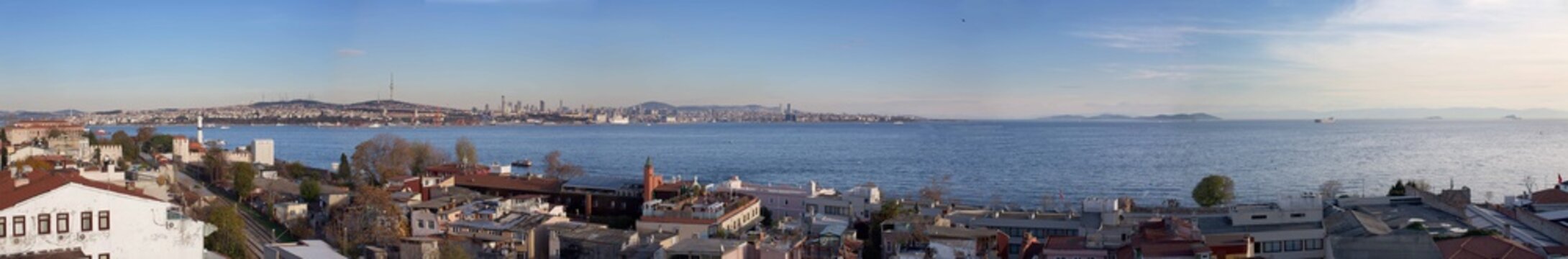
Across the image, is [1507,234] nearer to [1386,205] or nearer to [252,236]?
[1386,205]

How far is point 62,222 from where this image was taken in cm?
879

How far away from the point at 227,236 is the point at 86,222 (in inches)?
208

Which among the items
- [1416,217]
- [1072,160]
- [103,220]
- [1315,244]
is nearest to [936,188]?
[1416,217]

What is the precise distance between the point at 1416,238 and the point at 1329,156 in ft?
167

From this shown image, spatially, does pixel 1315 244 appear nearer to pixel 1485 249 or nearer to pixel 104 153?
pixel 1485 249

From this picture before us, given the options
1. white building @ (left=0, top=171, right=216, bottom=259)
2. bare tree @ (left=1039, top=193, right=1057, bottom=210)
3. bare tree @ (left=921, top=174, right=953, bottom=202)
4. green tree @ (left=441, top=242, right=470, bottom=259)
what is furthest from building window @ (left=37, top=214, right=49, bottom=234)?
bare tree @ (left=1039, top=193, right=1057, bottom=210)

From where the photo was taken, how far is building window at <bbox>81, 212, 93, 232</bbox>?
8914mm

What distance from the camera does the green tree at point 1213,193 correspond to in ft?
75.8

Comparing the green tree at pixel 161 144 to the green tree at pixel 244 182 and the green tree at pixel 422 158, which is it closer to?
the green tree at pixel 422 158

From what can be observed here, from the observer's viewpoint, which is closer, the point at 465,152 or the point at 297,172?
the point at 297,172

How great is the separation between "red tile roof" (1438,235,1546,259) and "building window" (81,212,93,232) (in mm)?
11456

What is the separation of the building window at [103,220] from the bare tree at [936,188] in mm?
17372

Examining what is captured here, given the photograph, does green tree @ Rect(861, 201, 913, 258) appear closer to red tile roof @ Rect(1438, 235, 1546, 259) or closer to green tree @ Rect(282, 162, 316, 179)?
red tile roof @ Rect(1438, 235, 1546, 259)

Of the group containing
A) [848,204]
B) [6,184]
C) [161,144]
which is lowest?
[848,204]
